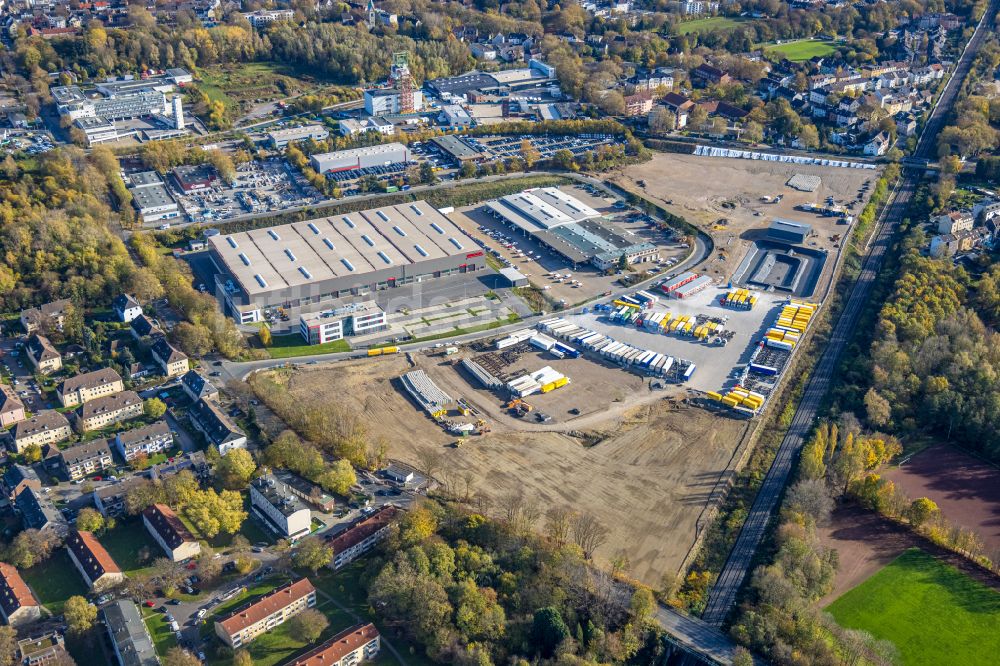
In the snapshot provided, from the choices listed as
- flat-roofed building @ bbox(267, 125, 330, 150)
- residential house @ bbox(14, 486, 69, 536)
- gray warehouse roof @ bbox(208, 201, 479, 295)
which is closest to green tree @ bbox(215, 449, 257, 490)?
residential house @ bbox(14, 486, 69, 536)

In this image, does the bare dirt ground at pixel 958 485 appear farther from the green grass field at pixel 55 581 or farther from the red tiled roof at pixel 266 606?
the green grass field at pixel 55 581

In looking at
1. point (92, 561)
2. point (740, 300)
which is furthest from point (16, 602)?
point (740, 300)

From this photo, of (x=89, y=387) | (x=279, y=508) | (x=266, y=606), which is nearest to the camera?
(x=266, y=606)

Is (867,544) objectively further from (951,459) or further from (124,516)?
(124,516)

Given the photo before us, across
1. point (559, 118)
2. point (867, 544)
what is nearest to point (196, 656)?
point (867, 544)

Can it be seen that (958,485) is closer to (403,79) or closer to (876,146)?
(876,146)

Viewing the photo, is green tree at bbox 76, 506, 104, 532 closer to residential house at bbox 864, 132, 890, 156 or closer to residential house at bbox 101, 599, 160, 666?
residential house at bbox 101, 599, 160, 666
